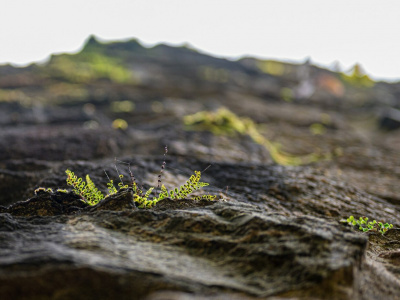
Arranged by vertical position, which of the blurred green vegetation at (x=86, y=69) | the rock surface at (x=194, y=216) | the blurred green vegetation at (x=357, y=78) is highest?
the blurred green vegetation at (x=357, y=78)

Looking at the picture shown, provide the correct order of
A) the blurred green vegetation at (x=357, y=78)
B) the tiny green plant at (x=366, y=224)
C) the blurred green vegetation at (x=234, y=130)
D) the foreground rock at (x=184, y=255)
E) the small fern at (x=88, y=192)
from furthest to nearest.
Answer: the blurred green vegetation at (x=357, y=78) < the blurred green vegetation at (x=234, y=130) < the tiny green plant at (x=366, y=224) < the small fern at (x=88, y=192) < the foreground rock at (x=184, y=255)

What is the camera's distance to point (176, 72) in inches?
862

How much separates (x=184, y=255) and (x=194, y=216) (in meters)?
0.47

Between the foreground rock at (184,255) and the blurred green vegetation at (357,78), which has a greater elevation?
the blurred green vegetation at (357,78)

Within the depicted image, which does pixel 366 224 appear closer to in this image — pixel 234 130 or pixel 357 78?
pixel 234 130

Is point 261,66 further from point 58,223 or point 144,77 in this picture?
point 58,223

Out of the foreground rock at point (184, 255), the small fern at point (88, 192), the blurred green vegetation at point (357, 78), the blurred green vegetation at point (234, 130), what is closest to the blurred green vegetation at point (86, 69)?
the blurred green vegetation at point (234, 130)

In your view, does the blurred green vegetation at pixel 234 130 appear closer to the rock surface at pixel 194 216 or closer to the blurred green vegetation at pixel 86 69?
the rock surface at pixel 194 216

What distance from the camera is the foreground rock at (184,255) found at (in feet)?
6.81

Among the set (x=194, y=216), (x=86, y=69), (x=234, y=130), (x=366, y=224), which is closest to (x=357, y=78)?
(x=86, y=69)

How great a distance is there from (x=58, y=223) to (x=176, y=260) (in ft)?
3.76

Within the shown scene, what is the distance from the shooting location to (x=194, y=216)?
302cm

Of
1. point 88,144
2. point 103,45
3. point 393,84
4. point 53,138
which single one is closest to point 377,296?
point 88,144

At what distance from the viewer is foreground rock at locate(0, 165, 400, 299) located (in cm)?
207
